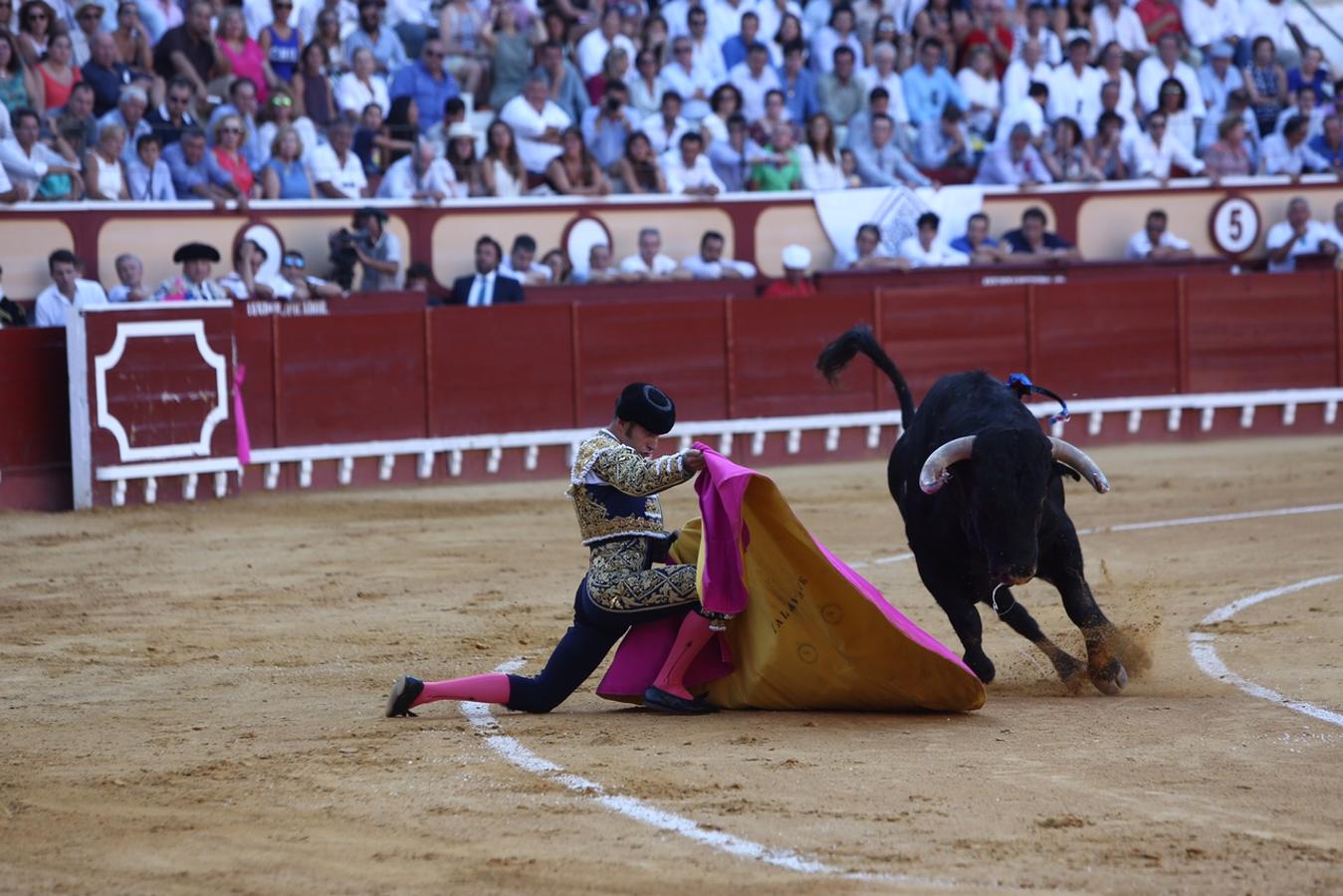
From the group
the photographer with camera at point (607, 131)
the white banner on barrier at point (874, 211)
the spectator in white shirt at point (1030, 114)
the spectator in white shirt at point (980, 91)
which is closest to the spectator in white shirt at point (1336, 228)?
the spectator in white shirt at point (1030, 114)

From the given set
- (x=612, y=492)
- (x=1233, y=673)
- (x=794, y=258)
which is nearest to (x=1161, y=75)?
(x=794, y=258)

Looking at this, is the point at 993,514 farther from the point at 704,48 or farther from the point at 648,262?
the point at 704,48

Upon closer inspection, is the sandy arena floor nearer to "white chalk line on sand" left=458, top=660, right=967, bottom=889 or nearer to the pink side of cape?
"white chalk line on sand" left=458, top=660, right=967, bottom=889

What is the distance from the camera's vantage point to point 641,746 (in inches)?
183

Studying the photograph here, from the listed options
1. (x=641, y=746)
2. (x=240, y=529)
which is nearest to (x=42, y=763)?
(x=641, y=746)

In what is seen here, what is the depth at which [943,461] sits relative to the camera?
523 centimetres

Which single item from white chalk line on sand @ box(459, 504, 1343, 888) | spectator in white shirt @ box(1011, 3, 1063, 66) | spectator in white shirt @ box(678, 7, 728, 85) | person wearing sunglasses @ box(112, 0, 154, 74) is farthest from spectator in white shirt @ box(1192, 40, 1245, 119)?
white chalk line on sand @ box(459, 504, 1343, 888)

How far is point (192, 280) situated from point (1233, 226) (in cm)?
897

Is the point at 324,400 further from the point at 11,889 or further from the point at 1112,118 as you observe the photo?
the point at 11,889

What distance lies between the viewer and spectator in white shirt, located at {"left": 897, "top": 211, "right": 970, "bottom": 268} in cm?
1384

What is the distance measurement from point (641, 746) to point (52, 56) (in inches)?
317

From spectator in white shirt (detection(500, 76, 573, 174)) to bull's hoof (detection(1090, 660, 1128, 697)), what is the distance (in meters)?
8.38

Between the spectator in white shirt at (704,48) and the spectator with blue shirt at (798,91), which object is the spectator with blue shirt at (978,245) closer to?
the spectator with blue shirt at (798,91)

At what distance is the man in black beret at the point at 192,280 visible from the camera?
35.8 ft
